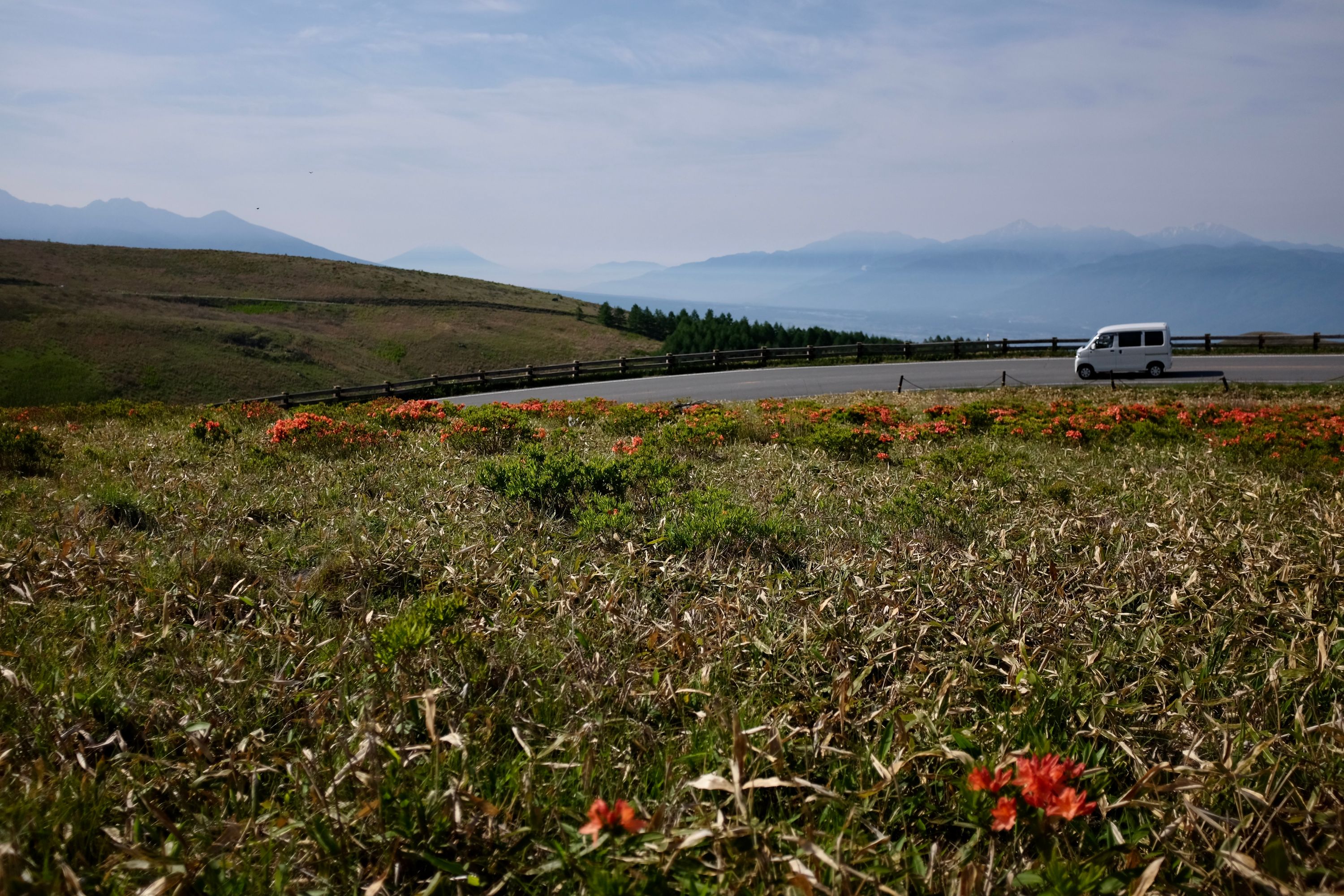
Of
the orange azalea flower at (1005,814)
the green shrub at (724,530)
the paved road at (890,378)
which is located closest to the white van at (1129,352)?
the paved road at (890,378)

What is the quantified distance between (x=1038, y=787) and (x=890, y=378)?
3132 centimetres

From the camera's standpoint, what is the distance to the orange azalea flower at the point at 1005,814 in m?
2.19

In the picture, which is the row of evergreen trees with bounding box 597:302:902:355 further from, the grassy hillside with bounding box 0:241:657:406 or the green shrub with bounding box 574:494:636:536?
the green shrub with bounding box 574:494:636:536

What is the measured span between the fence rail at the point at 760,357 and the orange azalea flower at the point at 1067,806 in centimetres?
3067

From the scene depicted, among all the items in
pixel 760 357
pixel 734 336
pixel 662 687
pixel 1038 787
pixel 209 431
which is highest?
pixel 734 336

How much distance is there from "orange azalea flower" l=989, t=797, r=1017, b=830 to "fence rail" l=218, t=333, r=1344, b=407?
30558mm

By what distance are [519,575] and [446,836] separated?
2.86 m

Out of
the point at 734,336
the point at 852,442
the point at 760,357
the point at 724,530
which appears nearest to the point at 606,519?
the point at 724,530

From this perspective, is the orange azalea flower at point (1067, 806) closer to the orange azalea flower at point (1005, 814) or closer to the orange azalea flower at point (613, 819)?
the orange azalea flower at point (1005, 814)

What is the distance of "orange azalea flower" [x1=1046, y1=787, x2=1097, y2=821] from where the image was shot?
6.83 ft

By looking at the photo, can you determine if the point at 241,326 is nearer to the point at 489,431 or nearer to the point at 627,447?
the point at 489,431

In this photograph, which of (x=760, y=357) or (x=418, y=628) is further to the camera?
(x=760, y=357)

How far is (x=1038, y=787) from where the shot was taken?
7.22 feet

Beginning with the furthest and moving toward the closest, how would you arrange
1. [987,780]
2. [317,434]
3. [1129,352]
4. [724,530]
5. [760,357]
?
[760,357] → [1129,352] → [317,434] → [724,530] → [987,780]
